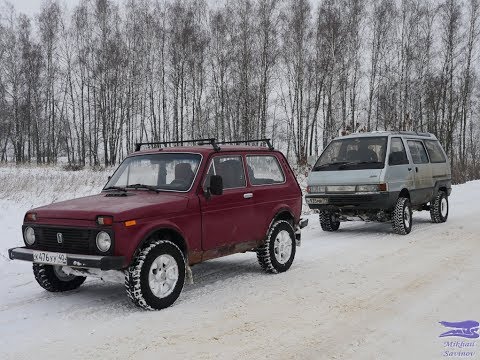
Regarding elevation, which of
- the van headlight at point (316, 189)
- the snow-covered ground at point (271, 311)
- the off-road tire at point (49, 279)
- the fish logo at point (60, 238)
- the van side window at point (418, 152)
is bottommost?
the snow-covered ground at point (271, 311)

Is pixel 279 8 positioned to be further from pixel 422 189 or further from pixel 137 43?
pixel 422 189

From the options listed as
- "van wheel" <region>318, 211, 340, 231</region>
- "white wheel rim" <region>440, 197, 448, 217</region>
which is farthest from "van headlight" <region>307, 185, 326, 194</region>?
"white wheel rim" <region>440, 197, 448, 217</region>

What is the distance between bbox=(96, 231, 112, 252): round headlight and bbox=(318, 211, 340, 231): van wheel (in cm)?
674

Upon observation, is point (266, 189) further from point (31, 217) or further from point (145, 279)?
point (31, 217)

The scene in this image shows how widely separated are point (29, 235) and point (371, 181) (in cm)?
676

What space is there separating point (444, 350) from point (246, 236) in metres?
3.03

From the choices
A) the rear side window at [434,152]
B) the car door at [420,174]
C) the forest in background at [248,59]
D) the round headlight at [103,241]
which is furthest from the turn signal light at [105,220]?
the forest in background at [248,59]

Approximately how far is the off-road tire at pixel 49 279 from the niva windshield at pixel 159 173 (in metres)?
1.26

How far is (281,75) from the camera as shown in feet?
118

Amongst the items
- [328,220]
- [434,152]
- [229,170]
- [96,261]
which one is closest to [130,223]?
[96,261]

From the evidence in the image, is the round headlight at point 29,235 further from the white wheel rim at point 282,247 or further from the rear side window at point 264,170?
the white wheel rim at point 282,247

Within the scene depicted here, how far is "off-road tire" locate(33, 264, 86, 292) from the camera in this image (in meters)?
5.74

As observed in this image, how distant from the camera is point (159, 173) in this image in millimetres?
6176

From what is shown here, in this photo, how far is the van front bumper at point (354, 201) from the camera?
32.2 ft
